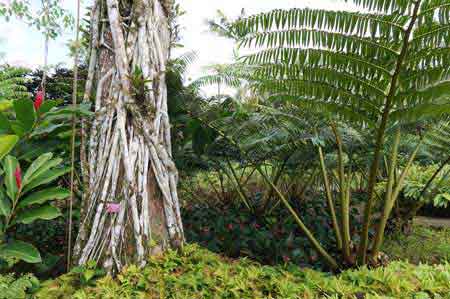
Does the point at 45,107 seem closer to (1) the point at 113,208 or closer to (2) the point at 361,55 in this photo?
(1) the point at 113,208

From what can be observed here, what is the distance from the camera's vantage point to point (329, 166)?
2.86m

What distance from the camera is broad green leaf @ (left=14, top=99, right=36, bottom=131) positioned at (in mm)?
1467

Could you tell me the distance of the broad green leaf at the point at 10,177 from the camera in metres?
1.36

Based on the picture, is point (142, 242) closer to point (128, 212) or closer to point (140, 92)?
point (128, 212)

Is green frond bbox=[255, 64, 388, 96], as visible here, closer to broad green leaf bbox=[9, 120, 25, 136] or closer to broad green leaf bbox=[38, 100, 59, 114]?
broad green leaf bbox=[38, 100, 59, 114]

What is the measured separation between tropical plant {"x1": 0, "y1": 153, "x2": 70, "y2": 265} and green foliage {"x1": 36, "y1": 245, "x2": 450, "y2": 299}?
0.17 metres

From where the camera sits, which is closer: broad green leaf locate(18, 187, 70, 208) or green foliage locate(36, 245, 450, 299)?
green foliage locate(36, 245, 450, 299)

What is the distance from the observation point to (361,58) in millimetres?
1550

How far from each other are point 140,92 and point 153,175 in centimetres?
37

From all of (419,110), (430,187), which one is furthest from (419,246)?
(419,110)

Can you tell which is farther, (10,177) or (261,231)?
(261,231)

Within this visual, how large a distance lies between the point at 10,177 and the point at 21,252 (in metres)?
0.29

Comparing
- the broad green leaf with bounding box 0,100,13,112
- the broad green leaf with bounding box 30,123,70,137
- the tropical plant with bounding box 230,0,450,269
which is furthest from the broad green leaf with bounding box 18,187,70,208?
the tropical plant with bounding box 230,0,450,269

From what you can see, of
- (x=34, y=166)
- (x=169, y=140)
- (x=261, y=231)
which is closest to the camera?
(x=34, y=166)
